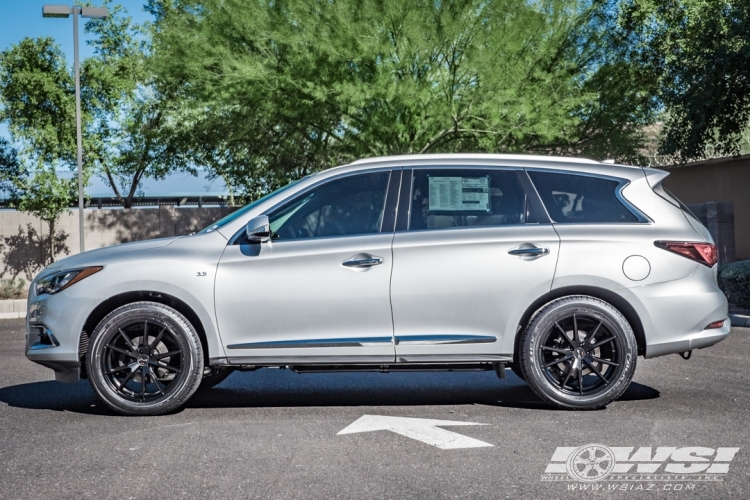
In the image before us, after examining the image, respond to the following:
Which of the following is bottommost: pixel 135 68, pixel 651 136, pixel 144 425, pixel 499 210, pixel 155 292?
pixel 144 425

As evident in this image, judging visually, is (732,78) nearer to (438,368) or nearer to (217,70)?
(217,70)

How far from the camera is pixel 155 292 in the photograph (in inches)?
277

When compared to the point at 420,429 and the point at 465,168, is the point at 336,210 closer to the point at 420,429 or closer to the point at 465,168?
the point at 465,168

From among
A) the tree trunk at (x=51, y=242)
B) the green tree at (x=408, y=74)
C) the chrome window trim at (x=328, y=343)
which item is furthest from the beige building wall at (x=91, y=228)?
the chrome window trim at (x=328, y=343)

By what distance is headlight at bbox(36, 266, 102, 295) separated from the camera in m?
7.07

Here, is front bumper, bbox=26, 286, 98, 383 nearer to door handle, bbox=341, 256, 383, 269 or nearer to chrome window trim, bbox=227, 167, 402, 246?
chrome window trim, bbox=227, 167, 402, 246

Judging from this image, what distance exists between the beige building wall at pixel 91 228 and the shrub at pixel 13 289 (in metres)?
0.95

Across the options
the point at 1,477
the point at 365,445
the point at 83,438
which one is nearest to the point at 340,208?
the point at 365,445

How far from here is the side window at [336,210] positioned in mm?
7133

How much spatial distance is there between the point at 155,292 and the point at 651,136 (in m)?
21.4

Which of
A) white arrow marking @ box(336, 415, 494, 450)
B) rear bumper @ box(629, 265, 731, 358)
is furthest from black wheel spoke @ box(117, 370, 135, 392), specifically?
rear bumper @ box(629, 265, 731, 358)

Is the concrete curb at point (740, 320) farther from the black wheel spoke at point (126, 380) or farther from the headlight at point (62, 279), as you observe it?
the headlight at point (62, 279)

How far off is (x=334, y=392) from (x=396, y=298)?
159cm

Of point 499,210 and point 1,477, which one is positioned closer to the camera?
point 1,477
